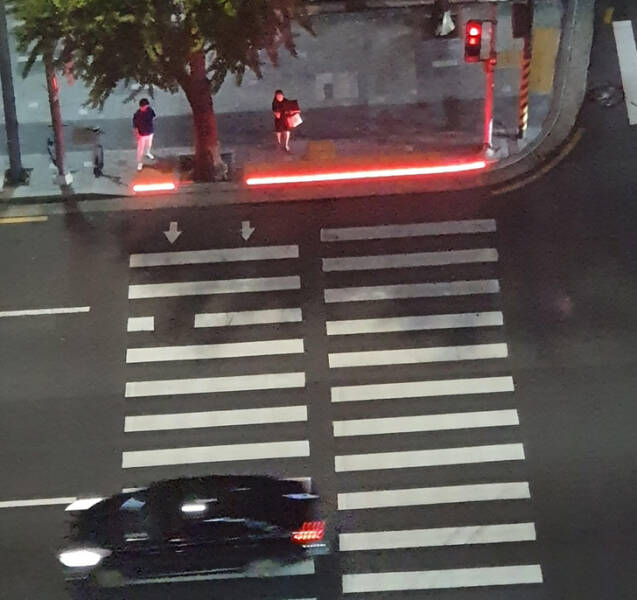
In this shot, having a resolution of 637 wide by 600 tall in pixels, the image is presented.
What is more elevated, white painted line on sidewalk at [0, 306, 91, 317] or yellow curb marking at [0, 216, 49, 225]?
yellow curb marking at [0, 216, 49, 225]

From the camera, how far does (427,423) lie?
19.9 m

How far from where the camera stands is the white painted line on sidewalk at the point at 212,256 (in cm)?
2259

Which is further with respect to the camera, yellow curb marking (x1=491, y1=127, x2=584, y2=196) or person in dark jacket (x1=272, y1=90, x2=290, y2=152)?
person in dark jacket (x1=272, y1=90, x2=290, y2=152)

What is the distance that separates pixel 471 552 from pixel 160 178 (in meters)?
11.4

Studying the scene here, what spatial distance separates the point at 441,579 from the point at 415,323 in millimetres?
5475

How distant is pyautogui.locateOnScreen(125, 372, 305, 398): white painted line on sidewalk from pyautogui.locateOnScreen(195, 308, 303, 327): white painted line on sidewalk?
130 cm

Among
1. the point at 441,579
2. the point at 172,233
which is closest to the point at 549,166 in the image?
the point at 172,233

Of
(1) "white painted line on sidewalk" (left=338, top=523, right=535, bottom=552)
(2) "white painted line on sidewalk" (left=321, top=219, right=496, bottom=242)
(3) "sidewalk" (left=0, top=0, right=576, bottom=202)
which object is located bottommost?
(1) "white painted line on sidewalk" (left=338, top=523, right=535, bottom=552)

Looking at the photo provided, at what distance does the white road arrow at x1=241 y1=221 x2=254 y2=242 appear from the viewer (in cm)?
2304

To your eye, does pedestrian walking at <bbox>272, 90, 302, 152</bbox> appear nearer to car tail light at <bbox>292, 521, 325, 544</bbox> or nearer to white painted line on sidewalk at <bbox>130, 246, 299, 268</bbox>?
white painted line on sidewalk at <bbox>130, 246, 299, 268</bbox>

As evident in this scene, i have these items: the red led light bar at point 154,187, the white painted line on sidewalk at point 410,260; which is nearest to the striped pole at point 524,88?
the white painted line on sidewalk at point 410,260

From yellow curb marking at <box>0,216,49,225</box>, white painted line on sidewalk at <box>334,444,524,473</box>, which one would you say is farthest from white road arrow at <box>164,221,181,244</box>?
white painted line on sidewalk at <box>334,444,524,473</box>

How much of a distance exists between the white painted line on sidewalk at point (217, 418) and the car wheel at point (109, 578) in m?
3.21

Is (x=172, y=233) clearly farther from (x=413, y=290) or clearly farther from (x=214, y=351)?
(x=413, y=290)
